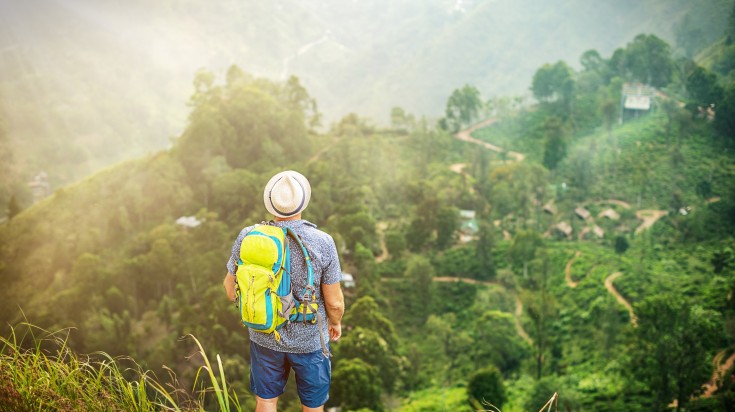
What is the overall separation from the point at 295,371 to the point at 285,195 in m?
0.70

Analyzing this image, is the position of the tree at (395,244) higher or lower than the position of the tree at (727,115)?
lower

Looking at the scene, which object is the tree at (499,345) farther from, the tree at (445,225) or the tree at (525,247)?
the tree at (445,225)

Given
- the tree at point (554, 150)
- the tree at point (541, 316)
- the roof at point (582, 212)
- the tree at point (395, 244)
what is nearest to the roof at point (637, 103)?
the tree at point (554, 150)

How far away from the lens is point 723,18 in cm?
1969

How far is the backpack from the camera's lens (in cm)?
203

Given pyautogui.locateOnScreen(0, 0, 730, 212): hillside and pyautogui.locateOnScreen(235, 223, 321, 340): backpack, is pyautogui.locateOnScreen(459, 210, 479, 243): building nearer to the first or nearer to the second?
pyautogui.locateOnScreen(0, 0, 730, 212): hillside

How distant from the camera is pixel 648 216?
55.9ft

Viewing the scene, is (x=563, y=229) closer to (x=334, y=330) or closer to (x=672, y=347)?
(x=672, y=347)

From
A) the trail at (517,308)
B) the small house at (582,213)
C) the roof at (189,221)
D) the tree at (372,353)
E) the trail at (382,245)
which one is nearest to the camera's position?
the tree at (372,353)

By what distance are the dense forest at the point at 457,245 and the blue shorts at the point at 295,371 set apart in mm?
5638

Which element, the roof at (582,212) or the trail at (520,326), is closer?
the trail at (520,326)

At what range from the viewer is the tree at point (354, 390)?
9.95m

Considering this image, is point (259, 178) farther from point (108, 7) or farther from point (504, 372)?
point (108, 7)

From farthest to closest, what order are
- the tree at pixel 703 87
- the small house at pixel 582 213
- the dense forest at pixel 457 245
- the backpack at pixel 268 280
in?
the small house at pixel 582 213
the tree at pixel 703 87
the dense forest at pixel 457 245
the backpack at pixel 268 280
